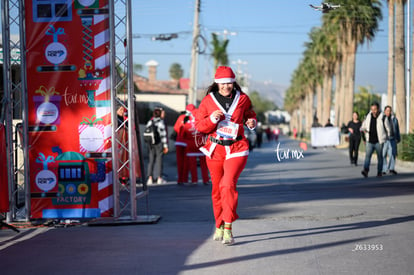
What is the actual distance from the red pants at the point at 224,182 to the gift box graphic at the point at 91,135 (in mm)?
2091

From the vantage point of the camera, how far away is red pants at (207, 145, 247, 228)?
815cm

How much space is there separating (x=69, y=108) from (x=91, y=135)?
0.47 metres

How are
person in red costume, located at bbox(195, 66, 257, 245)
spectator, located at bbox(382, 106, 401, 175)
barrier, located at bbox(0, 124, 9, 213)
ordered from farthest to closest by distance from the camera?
spectator, located at bbox(382, 106, 401, 175) < barrier, located at bbox(0, 124, 9, 213) < person in red costume, located at bbox(195, 66, 257, 245)

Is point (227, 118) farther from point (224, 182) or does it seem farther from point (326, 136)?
point (326, 136)

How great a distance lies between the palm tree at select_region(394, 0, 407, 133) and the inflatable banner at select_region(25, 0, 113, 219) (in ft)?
84.9

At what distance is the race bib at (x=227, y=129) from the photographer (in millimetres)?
8305

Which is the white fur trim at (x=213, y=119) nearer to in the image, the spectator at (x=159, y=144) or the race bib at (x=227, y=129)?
the race bib at (x=227, y=129)

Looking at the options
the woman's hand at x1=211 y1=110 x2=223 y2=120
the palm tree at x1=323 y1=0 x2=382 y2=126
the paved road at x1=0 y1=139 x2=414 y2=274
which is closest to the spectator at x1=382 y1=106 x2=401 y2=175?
the paved road at x1=0 y1=139 x2=414 y2=274

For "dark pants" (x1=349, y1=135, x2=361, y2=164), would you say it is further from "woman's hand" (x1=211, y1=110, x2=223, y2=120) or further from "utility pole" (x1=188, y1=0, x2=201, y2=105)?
"woman's hand" (x1=211, y1=110, x2=223, y2=120)

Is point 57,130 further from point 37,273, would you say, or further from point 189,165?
point 189,165

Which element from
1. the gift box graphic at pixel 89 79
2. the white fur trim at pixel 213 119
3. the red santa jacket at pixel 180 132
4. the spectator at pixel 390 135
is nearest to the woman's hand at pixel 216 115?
the white fur trim at pixel 213 119

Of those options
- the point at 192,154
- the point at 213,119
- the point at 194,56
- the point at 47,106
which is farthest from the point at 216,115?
the point at 194,56

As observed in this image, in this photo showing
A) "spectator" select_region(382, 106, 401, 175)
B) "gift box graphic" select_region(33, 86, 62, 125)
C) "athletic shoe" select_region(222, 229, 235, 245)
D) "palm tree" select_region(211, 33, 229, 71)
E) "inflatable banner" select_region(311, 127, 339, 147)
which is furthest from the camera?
"palm tree" select_region(211, 33, 229, 71)

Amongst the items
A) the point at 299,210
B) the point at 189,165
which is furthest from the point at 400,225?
the point at 189,165
